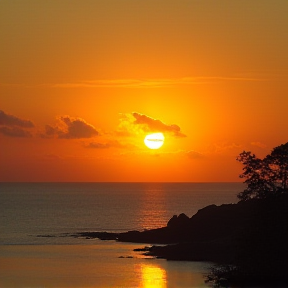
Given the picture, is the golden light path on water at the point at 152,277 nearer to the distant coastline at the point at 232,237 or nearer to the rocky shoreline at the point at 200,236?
the distant coastline at the point at 232,237

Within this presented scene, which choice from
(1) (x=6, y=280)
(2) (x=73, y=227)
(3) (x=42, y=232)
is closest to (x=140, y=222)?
(2) (x=73, y=227)

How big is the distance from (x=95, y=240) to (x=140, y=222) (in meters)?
60.5

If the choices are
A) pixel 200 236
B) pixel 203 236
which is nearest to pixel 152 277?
pixel 203 236

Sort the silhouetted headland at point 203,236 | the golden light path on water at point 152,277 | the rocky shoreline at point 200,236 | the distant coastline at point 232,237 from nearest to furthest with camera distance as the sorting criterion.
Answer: the distant coastline at point 232,237 < the golden light path on water at point 152,277 < the silhouetted headland at point 203,236 < the rocky shoreline at point 200,236

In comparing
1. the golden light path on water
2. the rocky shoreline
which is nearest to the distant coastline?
the rocky shoreline

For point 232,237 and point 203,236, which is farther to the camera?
point 203,236

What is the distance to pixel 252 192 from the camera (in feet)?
240

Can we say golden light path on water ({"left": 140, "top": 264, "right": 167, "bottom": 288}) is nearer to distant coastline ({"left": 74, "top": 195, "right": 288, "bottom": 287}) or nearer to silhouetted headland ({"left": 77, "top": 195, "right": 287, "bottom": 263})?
distant coastline ({"left": 74, "top": 195, "right": 288, "bottom": 287})

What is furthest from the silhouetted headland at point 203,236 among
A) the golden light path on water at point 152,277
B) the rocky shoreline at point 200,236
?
the golden light path on water at point 152,277

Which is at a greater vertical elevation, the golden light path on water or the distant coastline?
the distant coastline

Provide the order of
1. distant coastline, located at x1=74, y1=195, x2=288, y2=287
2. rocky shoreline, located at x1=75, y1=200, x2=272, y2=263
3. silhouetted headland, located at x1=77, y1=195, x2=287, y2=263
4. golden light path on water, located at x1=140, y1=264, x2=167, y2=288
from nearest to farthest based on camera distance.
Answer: distant coastline, located at x1=74, y1=195, x2=288, y2=287 < golden light path on water, located at x1=140, y1=264, x2=167, y2=288 < silhouetted headland, located at x1=77, y1=195, x2=287, y2=263 < rocky shoreline, located at x1=75, y1=200, x2=272, y2=263

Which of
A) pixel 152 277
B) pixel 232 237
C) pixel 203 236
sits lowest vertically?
pixel 152 277

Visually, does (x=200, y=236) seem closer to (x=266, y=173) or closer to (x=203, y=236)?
(x=203, y=236)

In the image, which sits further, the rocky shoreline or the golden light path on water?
the rocky shoreline
